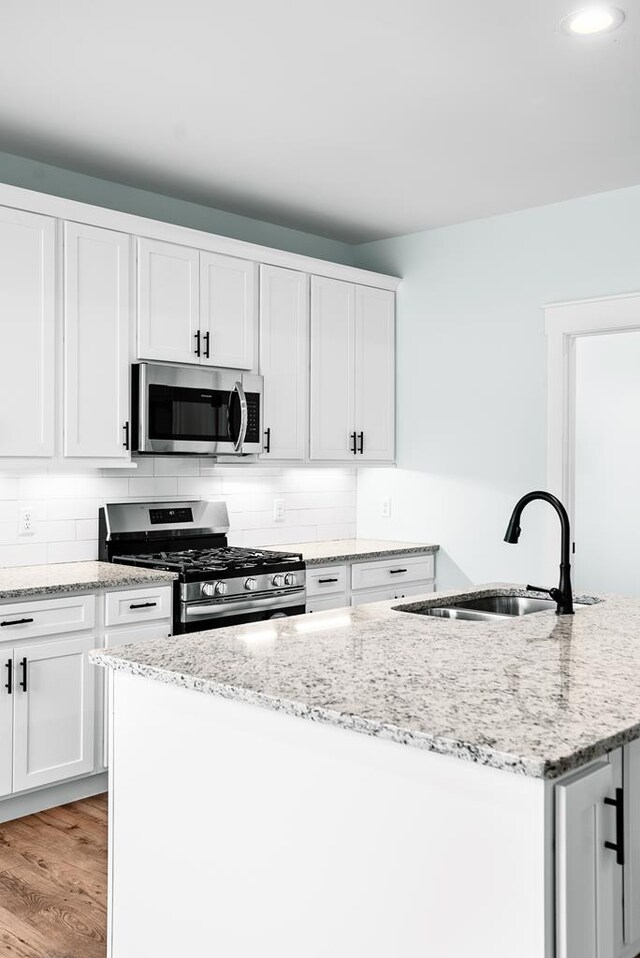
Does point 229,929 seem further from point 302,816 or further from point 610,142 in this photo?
point 610,142

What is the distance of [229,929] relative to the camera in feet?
5.84

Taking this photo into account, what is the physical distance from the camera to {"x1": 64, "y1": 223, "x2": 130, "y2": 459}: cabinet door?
3791 mm

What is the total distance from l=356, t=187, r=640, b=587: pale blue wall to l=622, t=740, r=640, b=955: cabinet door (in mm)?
2945

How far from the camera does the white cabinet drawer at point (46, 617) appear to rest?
3326 millimetres

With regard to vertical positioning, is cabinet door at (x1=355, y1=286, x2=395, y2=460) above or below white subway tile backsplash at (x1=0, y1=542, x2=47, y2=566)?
above

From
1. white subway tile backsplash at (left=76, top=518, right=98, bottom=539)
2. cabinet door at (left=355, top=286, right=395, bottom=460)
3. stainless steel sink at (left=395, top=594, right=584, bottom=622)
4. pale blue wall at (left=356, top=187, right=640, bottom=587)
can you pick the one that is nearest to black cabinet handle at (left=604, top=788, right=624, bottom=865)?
stainless steel sink at (left=395, top=594, right=584, bottom=622)

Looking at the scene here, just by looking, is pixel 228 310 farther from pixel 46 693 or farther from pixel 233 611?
pixel 46 693

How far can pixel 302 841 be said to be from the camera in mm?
1650

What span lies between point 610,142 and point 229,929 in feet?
11.0

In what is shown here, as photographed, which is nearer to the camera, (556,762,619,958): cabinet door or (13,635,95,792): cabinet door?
(556,762,619,958): cabinet door

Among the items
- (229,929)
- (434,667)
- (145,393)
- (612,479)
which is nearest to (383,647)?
(434,667)

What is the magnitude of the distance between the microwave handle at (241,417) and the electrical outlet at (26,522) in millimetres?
1013

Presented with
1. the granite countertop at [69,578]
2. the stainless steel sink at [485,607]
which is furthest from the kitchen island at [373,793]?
the granite countertop at [69,578]

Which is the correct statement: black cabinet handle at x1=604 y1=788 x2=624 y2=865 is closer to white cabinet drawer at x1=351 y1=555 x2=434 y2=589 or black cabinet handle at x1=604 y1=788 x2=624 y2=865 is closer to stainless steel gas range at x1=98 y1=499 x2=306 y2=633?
stainless steel gas range at x1=98 y1=499 x2=306 y2=633
